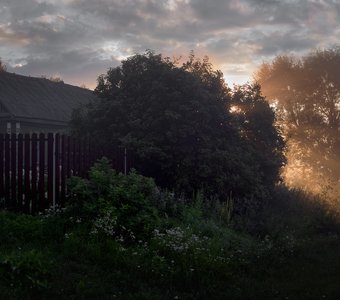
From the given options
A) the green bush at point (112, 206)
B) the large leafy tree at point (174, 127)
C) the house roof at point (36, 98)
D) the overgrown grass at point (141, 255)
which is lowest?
the overgrown grass at point (141, 255)

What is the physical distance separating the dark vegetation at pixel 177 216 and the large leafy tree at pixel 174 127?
0.04 meters

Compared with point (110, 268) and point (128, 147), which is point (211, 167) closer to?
point (128, 147)

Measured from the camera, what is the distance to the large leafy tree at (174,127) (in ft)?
45.2

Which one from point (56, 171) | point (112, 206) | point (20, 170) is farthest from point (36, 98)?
point (112, 206)

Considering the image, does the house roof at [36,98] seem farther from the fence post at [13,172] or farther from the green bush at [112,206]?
the green bush at [112,206]

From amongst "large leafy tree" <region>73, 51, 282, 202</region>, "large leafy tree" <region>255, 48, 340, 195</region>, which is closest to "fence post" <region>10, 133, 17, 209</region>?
"large leafy tree" <region>73, 51, 282, 202</region>

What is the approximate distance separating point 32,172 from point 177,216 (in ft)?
11.0

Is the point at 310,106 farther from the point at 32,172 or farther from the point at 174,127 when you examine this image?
the point at 32,172

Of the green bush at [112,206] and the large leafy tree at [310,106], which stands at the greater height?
the large leafy tree at [310,106]

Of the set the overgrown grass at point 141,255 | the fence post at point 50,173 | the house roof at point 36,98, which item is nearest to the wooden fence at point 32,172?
the fence post at point 50,173

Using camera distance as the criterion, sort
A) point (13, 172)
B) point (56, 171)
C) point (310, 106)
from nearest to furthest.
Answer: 1. point (13, 172)
2. point (56, 171)
3. point (310, 106)

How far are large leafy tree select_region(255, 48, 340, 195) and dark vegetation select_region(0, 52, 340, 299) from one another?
1040 inches

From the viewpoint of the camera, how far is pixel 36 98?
30641mm

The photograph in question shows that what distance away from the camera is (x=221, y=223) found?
448 inches
